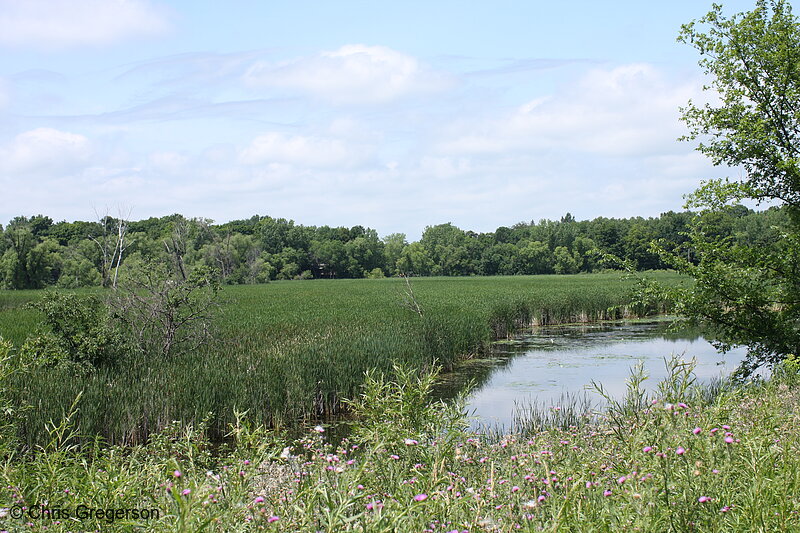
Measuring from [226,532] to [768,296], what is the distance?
37.8 feet

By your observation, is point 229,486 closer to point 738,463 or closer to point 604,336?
point 738,463

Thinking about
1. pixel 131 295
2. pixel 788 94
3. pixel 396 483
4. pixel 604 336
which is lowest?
pixel 604 336

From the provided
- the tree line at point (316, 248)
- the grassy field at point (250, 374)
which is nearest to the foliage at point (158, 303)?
the grassy field at point (250, 374)

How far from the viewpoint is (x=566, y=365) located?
61.1 feet

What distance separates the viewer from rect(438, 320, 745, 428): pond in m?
13.8

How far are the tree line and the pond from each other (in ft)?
140

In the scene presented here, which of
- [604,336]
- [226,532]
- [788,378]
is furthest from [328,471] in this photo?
[604,336]

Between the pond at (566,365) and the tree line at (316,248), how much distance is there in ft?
140

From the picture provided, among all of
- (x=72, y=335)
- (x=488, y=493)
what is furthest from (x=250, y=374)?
(x=488, y=493)

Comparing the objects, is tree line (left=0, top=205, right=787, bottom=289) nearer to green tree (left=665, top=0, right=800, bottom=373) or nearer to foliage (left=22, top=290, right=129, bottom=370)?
foliage (left=22, top=290, right=129, bottom=370)

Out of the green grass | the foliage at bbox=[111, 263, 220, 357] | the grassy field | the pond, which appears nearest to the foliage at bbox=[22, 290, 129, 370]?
the grassy field

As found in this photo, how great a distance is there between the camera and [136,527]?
9.51 ft

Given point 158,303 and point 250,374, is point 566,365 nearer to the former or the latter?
point 250,374

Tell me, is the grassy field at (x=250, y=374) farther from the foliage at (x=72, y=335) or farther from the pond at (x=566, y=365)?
the pond at (x=566, y=365)
